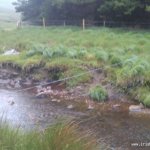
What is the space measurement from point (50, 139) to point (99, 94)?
35.4ft

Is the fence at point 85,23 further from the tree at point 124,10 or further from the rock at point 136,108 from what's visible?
the rock at point 136,108

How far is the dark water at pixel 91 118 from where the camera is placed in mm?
13540

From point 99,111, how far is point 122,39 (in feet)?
35.6

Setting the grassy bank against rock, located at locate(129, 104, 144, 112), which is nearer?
rock, located at locate(129, 104, 144, 112)

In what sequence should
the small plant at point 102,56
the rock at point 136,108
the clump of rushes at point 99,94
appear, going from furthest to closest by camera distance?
the small plant at point 102,56 → the clump of rushes at point 99,94 → the rock at point 136,108

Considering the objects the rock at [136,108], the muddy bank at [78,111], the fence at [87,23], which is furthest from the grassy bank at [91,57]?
the fence at [87,23]

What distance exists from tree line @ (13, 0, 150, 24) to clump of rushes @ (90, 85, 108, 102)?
12.3 m

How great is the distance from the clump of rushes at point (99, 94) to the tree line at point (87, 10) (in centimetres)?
1231

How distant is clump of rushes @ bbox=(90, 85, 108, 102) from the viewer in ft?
59.3

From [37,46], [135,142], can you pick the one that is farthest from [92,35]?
[135,142]

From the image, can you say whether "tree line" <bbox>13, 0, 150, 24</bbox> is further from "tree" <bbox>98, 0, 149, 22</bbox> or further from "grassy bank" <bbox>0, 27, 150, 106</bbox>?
"grassy bank" <bbox>0, 27, 150, 106</bbox>

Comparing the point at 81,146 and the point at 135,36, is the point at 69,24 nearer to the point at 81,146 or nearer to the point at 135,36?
the point at 135,36

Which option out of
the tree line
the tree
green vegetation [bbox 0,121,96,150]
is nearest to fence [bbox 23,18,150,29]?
the tree line

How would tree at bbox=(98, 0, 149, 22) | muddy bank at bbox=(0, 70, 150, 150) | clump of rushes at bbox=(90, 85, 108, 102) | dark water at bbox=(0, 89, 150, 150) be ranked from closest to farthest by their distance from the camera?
dark water at bbox=(0, 89, 150, 150) < muddy bank at bbox=(0, 70, 150, 150) < clump of rushes at bbox=(90, 85, 108, 102) < tree at bbox=(98, 0, 149, 22)
